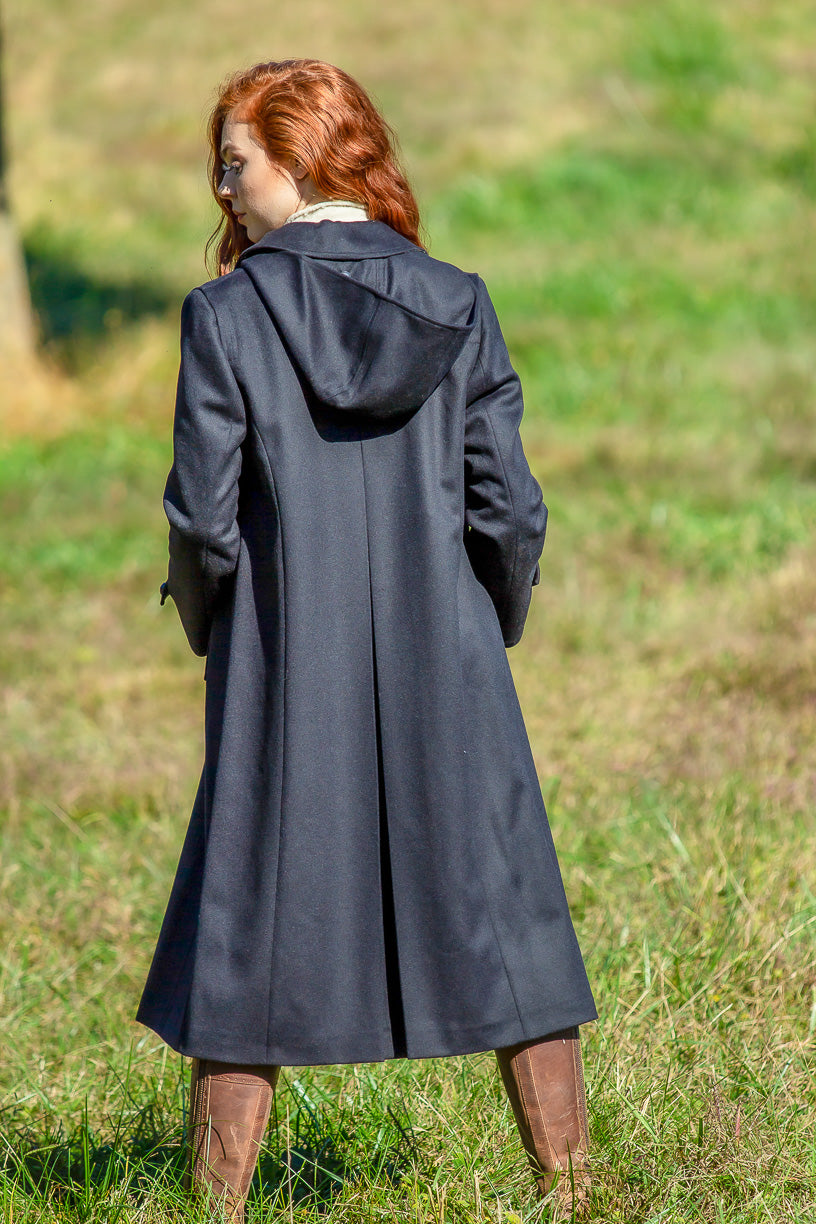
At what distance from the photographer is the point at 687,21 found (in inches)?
591

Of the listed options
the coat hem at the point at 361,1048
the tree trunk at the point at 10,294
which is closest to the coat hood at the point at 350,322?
the coat hem at the point at 361,1048

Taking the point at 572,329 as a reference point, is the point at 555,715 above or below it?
below

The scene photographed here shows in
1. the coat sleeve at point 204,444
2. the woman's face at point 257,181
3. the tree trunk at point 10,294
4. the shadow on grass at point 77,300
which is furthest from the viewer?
the shadow on grass at point 77,300

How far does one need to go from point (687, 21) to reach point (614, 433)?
916 cm

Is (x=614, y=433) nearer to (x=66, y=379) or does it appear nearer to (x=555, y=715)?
(x=555, y=715)

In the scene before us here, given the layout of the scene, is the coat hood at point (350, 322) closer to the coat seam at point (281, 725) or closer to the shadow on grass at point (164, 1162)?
the coat seam at point (281, 725)

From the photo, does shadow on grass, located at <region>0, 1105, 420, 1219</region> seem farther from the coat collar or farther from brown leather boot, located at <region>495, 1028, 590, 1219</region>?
the coat collar

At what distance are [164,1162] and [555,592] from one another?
4.02 meters

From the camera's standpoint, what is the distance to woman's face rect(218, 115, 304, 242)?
7.18ft

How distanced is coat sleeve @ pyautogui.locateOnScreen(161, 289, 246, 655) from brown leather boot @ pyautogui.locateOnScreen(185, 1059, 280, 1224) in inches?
32.8

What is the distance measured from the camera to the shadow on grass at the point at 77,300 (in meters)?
10.2

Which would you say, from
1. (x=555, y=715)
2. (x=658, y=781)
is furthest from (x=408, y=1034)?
(x=555, y=715)

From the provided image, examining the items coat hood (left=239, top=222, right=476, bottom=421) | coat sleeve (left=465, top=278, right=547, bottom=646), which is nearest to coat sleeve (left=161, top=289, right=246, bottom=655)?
coat hood (left=239, top=222, right=476, bottom=421)

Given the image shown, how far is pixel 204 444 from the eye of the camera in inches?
81.7
